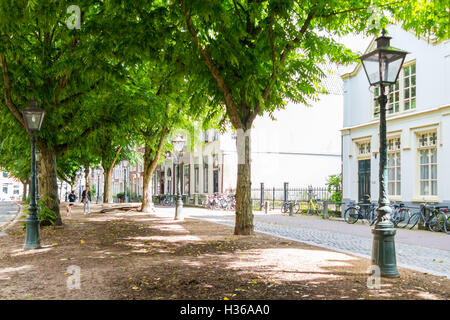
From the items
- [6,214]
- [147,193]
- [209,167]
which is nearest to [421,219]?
[147,193]

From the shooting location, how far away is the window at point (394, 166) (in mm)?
18619

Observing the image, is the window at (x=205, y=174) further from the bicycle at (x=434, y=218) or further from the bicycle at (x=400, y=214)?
the bicycle at (x=434, y=218)

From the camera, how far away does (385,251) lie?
6.84 metres

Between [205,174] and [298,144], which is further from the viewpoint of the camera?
[205,174]

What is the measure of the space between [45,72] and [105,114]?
2.53 m

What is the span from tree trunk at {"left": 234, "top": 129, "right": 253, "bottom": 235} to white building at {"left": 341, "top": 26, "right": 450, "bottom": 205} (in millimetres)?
6925

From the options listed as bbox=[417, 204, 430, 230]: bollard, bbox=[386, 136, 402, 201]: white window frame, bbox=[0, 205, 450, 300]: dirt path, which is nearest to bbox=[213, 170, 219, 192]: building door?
bbox=[386, 136, 402, 201]: white window frame

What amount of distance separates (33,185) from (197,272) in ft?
17.7

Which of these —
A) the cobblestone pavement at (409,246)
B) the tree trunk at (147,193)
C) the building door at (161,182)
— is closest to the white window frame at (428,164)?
the cobblestone pavement at (409,246)

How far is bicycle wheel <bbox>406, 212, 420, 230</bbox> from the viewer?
51.7 ft

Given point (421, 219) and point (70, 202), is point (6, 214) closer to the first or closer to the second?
point (70, 202)

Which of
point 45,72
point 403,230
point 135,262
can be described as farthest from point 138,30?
point 403,230

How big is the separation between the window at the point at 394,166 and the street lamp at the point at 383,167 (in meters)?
12.2

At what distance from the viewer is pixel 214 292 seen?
5801 millimetres
